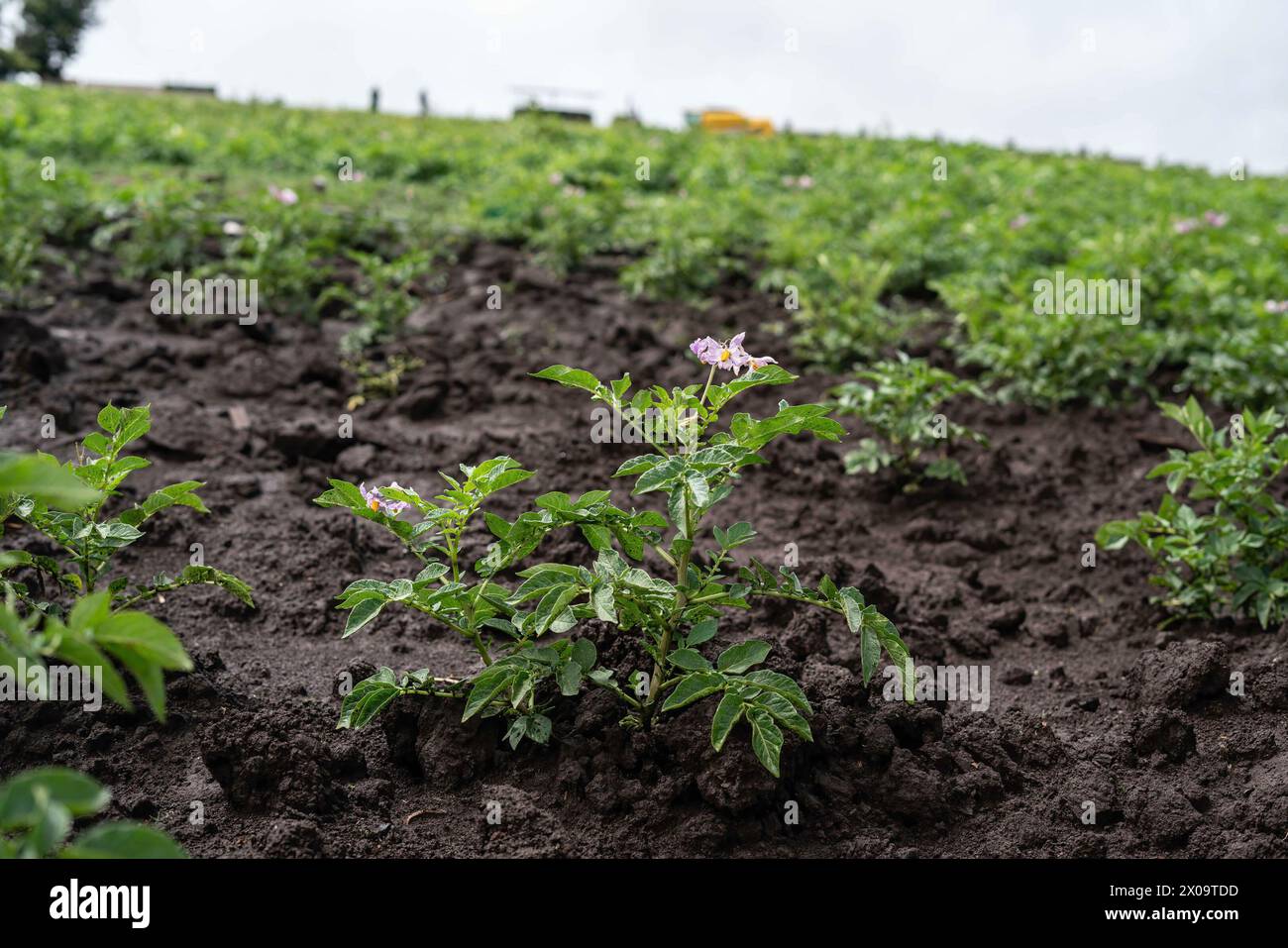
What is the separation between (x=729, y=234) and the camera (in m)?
8.33

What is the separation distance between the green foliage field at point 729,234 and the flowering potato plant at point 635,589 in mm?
3915

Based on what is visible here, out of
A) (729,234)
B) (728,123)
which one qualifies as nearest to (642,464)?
(729,234)

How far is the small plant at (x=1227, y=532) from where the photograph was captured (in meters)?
3.74

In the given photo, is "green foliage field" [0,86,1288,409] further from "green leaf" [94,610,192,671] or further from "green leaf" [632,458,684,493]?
"green leaf" [94,610,192,671]

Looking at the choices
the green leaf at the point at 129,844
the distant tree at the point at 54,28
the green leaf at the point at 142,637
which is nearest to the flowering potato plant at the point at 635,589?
the green leaf at the point at 142,637

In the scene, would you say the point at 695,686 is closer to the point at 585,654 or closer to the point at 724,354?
the point at 585,654

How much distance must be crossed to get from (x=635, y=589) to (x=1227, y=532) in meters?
2.28

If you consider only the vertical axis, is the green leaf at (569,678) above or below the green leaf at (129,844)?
above

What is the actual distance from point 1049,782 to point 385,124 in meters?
13.2

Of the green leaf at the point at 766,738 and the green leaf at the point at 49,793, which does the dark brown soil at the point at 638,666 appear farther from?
the green leaf at the point at 49,793

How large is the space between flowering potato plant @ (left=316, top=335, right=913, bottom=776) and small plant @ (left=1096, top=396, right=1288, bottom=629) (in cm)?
161

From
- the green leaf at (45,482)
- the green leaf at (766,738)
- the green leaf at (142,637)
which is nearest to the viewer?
the green leaf at (45,482)

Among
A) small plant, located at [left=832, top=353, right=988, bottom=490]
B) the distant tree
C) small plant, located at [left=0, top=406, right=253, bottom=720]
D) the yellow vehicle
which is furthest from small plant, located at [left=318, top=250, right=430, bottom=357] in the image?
the distant tree
